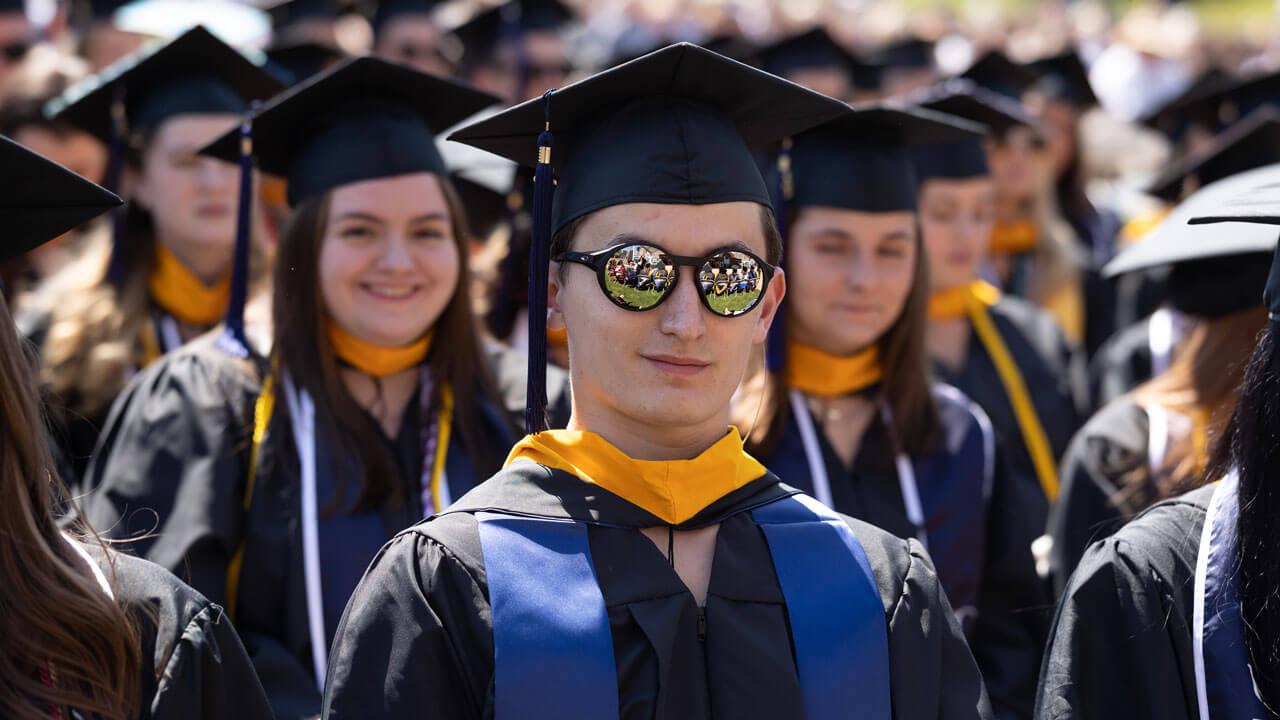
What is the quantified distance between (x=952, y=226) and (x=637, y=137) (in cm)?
301

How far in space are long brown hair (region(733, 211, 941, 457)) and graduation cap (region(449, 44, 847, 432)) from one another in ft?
4.03

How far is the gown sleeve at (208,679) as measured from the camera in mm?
1962

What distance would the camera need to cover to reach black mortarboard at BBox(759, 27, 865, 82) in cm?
739

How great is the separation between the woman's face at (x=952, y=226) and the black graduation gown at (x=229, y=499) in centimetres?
222

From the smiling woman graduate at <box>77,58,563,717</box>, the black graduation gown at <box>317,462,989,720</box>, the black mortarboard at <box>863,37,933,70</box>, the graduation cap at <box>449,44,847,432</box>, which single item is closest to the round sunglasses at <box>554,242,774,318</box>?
the graduation cap at <box>449,44,847,432</box>

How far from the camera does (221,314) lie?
452 cm

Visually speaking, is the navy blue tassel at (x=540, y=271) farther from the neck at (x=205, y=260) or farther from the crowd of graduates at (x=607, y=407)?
the neck at (x=205, y=260)

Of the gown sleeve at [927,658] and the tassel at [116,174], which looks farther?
the tassel at [116,174]

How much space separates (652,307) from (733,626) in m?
0.54

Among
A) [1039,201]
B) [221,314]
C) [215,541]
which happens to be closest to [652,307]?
[215,541]

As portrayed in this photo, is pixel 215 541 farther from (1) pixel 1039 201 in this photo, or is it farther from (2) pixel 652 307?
(1) pixel 1039 201

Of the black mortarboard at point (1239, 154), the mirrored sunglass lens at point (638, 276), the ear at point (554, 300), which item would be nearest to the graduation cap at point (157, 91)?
the ear at point (554, 300)

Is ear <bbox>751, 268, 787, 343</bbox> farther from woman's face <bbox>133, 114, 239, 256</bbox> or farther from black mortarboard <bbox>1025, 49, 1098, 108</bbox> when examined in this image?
black mortarboard <bbox>1025, 49, 1098, 108</bbox>

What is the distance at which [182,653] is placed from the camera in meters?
1.99
